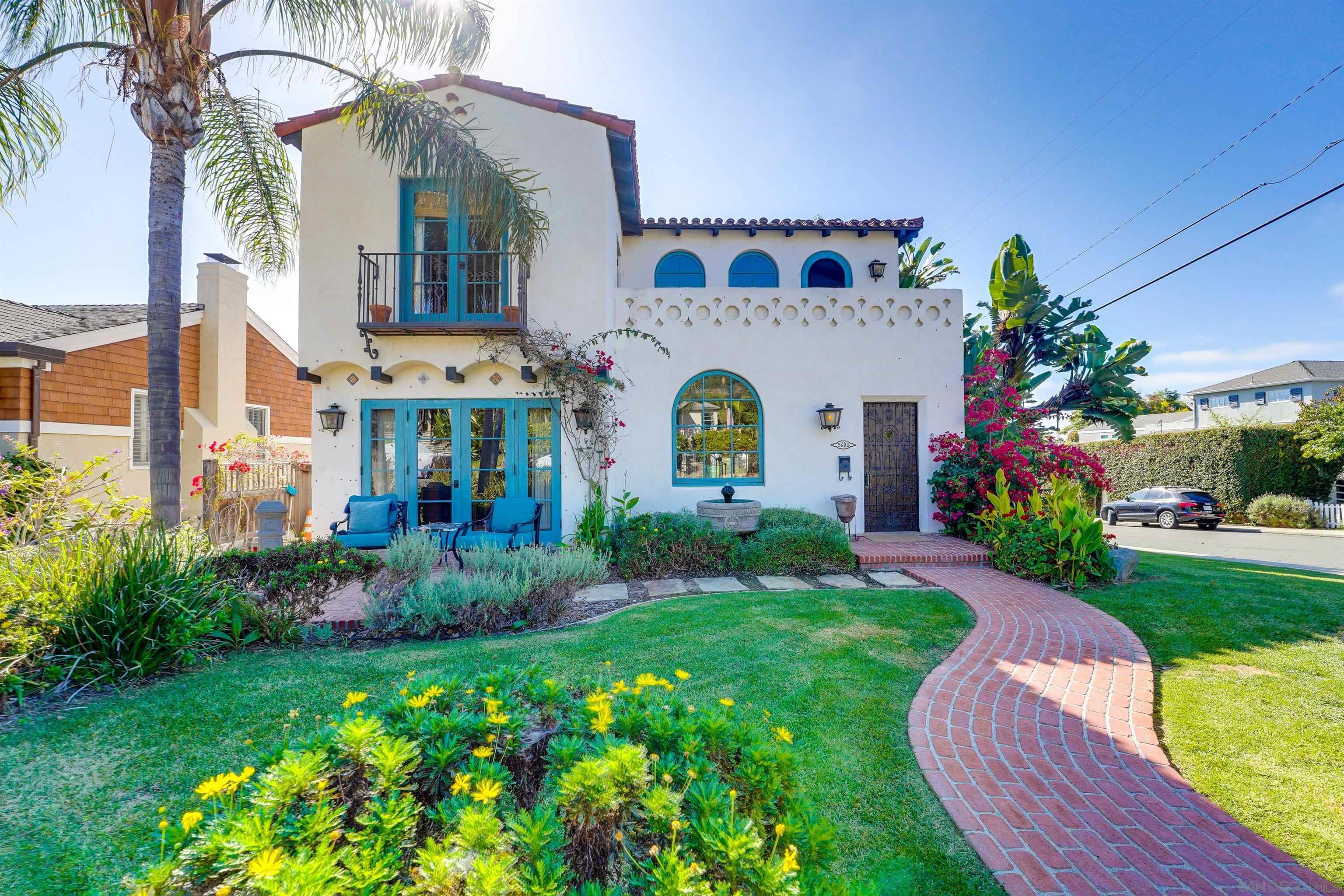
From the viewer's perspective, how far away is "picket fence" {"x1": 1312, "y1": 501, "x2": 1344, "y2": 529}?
1755 cm

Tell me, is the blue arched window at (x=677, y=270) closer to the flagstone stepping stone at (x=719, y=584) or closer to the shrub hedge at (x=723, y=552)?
the shrub hedge at (x=723, y=552)

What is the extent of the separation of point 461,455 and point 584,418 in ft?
7.31

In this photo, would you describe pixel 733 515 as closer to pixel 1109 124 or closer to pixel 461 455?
pixel 461 455

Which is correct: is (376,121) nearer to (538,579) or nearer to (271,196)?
(271,196)

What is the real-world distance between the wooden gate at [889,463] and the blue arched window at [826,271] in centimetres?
326

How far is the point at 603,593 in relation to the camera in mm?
7254

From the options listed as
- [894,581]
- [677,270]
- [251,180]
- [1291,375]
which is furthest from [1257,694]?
[1291,375]

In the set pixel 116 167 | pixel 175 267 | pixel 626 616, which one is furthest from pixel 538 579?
pixel 116 167

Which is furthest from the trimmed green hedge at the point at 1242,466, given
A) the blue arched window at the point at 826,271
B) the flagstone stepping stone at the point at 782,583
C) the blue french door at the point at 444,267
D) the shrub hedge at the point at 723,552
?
the blue french door at the point at 444,267

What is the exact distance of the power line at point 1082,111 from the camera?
11117 mm

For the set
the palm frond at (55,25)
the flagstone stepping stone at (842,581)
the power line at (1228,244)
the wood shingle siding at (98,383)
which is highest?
the palm frond at (55,25)

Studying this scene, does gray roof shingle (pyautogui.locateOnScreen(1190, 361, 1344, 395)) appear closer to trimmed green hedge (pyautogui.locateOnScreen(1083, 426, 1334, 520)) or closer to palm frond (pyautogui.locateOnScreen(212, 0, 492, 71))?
trimmed green hedge (pyautogui.locateOnScreen(1083, 426, 1334, 520))

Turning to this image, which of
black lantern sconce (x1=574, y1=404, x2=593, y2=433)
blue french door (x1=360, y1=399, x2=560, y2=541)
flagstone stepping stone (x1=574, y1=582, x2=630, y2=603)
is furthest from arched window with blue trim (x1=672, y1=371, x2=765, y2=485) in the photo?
flagstone stepping stone (x1=574, y1=582, x2=630, y2=603)

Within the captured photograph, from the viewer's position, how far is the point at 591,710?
192cm
